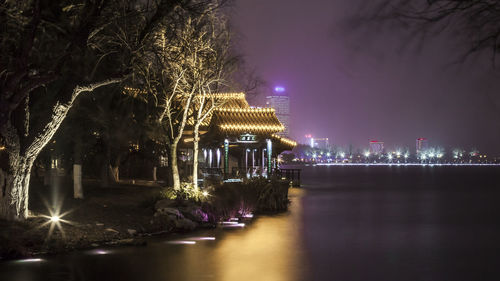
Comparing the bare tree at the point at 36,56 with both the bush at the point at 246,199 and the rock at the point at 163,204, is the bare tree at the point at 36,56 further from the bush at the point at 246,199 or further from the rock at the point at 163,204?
the bush at the point at 246,199

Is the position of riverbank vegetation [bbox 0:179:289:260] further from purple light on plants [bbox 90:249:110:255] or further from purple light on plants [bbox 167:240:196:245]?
purple light on plants [bbox 167:240:196:245]

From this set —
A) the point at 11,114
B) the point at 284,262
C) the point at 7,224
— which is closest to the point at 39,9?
the point at 11,114

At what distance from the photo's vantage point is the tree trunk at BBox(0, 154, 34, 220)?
55.3 ft

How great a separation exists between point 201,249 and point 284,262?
2816 millimetres

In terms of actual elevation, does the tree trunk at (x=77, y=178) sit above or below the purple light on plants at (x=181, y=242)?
above

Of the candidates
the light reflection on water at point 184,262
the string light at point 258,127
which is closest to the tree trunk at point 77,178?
the light reflection on water at point 184,262

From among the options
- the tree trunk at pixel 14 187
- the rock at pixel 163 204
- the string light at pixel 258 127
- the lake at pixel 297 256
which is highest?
the string light at pixel 258 127

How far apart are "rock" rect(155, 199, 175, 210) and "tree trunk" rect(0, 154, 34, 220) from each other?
6.20 meters

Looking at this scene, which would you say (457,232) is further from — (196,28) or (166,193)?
(196,28)

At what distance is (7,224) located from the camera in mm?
16406

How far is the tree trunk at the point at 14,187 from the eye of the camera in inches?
663

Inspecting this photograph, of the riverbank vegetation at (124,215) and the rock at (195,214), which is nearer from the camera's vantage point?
the riverbank vegetation at (124,215)

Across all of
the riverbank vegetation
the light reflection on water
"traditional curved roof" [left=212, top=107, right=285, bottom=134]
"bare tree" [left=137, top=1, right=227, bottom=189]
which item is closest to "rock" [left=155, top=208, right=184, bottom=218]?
the riverbank vegetation

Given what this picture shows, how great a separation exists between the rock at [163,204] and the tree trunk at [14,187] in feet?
20.4
